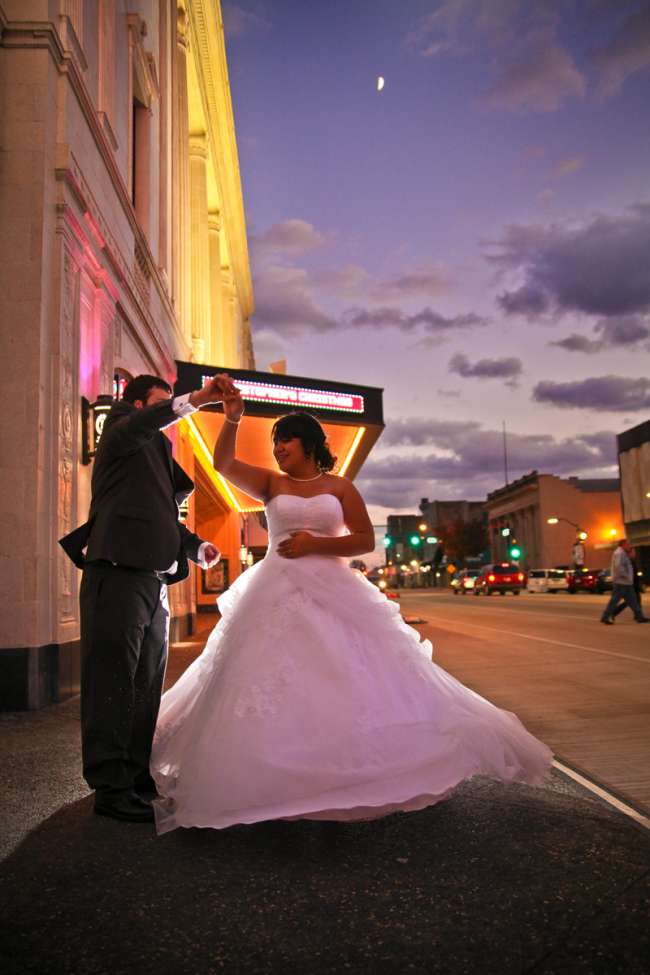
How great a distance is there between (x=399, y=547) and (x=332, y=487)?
165 m

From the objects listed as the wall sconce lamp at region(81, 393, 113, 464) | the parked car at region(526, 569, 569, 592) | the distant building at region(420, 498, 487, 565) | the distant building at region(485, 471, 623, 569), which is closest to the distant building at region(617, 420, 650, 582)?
the parked car at region(526, 569, 569, 592)

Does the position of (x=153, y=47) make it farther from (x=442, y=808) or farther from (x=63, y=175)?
(x=442, y=808)

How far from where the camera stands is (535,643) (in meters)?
12.9

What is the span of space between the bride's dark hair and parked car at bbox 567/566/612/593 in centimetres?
4211

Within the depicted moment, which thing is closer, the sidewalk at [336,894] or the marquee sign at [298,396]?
the sidewalk at [336,894]

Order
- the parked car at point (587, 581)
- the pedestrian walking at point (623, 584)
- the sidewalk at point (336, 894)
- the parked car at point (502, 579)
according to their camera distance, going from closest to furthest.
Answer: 1. the sidewalk at point (336, 894)
2. the pedestrian walking at point (623, 584)
3. the parked car at point (587, 581)
4. the parked car at point (502, 579)

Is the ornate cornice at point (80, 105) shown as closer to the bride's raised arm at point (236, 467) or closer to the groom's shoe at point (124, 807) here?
the bride's raised arm at point (236, 467)

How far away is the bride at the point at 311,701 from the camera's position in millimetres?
2898

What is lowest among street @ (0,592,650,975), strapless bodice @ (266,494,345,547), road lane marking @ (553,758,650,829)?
road lane marking @ (553,758,650,829)

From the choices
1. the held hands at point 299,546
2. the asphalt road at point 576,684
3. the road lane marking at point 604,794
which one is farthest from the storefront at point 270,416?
the held hands at point 299,546

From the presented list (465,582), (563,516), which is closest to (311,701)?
(465,582)

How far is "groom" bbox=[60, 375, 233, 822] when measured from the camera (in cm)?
356

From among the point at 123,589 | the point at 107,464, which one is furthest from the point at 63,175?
the point at 123,589

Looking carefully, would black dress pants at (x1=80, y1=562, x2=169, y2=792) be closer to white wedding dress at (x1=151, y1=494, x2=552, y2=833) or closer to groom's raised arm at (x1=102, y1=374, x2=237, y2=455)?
white wedding dress at (x1=151, y1=494, x2=552, y2=833)
